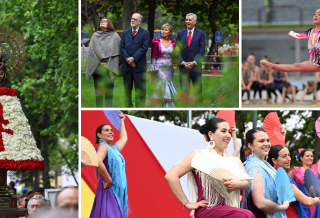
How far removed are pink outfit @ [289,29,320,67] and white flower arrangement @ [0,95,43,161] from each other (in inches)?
166

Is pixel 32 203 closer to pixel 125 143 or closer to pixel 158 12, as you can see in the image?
pixel 125 143

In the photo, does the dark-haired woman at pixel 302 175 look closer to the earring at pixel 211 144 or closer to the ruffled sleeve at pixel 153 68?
the earring at pixel 211 144

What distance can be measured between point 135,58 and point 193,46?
34.8 inches

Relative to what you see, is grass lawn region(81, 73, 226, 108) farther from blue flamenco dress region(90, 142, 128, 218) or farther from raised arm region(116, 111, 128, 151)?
blue flamenco dress region(90, 142, 128, 218)

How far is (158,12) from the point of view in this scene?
7348 mm

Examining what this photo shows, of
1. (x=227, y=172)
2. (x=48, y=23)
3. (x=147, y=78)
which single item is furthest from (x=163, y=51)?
(x=48, y=23)

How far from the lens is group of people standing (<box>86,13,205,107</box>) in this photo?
7.16 meters

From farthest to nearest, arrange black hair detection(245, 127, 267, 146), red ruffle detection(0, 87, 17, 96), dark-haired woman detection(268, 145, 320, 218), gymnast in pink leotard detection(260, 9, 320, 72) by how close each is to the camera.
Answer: red ruffle detection(0, 87, 17, 96) < gymnast in pink leotard detection(260, 9, 320, 72) < dark-haired woman detection(268, 145, 320, 218) < black hair detection(245, 127, 267, 146)

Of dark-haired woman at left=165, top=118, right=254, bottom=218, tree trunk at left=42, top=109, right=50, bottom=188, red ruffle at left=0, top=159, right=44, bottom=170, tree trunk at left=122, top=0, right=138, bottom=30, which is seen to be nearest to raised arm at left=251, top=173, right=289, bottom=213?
dark-haired woman at left=165, top=118, right=254, bottom=218

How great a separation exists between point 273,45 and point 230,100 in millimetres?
4356

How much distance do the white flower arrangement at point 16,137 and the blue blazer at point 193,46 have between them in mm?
2603

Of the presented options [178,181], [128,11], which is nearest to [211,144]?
[178,181]

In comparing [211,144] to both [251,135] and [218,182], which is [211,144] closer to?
[218,182]

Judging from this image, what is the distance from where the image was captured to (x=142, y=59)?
7.20 metres
